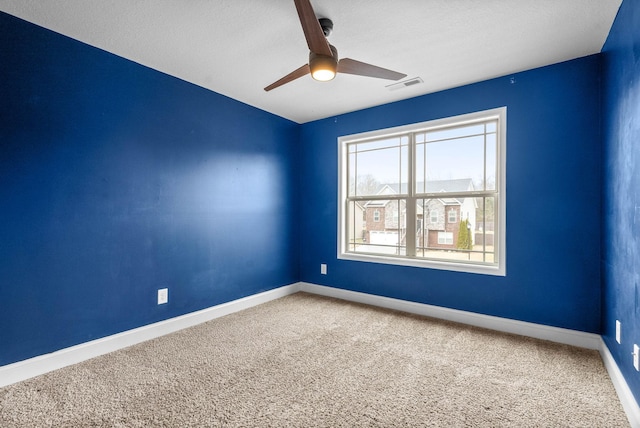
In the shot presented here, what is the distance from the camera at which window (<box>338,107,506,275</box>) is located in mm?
3115

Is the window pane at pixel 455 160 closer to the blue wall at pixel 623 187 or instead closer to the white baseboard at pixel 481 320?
the blue wall at pixel 623 187

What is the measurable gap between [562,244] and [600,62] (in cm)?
155

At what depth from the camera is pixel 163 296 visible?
2875 millimetres

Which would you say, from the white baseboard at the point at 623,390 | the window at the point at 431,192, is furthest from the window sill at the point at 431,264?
the white baseboard at the point at 623,390

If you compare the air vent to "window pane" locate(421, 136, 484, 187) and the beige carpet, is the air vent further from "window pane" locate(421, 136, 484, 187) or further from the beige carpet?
the beige carpet

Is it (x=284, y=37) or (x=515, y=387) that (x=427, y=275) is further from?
(x=284, y=37)

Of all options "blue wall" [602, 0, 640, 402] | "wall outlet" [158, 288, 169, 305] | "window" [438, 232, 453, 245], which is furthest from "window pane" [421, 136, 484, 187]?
"wall outlet" [158, 288, 169, 305]

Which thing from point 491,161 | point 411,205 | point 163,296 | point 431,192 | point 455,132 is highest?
point 455,132

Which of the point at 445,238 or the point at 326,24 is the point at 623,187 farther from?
the point at 326,24

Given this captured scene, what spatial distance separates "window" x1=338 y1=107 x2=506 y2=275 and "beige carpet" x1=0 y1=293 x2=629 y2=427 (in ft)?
3.01

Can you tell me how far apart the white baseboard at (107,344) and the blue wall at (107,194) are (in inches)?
2.3

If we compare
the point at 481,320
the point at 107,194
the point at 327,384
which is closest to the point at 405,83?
the point at 481,320

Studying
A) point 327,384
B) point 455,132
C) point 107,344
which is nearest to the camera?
point 327,384

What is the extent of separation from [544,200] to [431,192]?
1.07m
